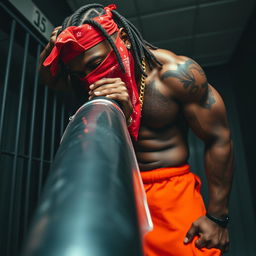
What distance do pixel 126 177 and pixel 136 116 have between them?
2.38ft

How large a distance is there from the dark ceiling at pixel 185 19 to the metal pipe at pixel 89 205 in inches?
74.6

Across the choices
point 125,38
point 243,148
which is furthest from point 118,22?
point 243,148

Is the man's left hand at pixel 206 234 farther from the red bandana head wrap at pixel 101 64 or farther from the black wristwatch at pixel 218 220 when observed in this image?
the red bandana head wrap at pixel 101 64

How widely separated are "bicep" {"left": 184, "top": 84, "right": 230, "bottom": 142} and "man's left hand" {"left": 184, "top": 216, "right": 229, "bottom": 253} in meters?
0.34

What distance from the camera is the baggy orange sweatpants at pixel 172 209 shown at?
2.79 feet

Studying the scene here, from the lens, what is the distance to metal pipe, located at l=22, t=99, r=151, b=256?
93mm

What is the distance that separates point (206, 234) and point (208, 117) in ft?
1.50

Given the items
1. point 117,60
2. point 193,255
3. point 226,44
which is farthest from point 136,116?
point 226,44

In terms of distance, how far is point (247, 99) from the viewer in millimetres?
2707

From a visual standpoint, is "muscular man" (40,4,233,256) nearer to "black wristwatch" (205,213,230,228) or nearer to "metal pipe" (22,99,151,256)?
"black wristwatch" (205,213,230,228)

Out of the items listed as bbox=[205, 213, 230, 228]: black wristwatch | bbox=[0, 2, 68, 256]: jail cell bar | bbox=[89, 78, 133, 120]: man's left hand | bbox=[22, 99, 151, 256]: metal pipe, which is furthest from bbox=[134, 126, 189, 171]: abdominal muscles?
bbox=[22, 99, 151, 256]: metal pipe

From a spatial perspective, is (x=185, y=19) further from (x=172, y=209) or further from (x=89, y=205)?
(x=89, y=205)

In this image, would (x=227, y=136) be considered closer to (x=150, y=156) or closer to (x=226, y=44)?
(x=150, y=156)

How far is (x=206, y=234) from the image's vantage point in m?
0.86
